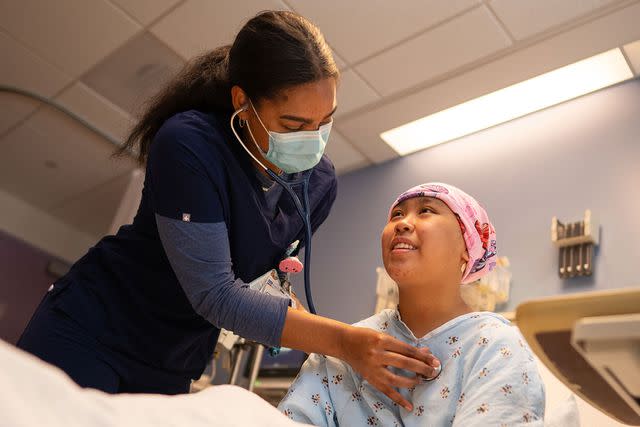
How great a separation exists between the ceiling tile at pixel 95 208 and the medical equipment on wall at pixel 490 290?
2863mm

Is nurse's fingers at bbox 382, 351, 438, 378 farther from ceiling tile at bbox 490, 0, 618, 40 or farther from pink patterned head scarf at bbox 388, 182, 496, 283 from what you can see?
ceiling tile at bbox 490, 0, 618, 40

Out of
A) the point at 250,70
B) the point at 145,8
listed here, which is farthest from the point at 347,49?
the point at 250,70

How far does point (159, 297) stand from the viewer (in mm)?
1435

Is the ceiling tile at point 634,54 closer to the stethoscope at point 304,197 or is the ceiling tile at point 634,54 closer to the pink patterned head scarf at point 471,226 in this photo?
the pink patterned head scarf at point 471,226

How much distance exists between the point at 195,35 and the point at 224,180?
1991mm

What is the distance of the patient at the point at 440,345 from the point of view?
3.46 ft

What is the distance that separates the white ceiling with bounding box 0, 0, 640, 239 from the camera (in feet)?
8.79

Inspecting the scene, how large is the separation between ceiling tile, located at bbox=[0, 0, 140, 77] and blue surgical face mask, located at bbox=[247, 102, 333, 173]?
2.03 m

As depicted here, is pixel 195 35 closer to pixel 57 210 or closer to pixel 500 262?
pixel 500 262

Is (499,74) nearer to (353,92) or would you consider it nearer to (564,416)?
(353,92)

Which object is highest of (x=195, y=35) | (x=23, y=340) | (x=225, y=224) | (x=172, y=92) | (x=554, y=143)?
(x=195, y=35)

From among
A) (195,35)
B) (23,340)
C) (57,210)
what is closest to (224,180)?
(23,340)

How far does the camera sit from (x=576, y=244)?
2590 millimetres

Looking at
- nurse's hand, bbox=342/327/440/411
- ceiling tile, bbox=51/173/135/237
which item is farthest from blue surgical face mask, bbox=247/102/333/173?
ceiling tile, bbox=51/173/135/237
